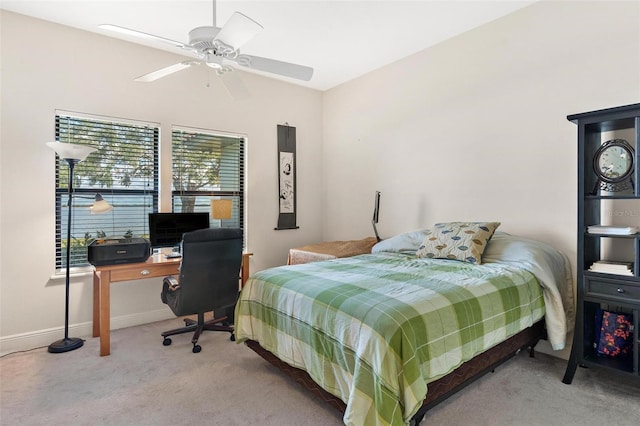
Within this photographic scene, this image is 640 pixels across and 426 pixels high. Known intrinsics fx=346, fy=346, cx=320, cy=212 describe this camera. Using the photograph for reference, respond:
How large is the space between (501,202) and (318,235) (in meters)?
2.58

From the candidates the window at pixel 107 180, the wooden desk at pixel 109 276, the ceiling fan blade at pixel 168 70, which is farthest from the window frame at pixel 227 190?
the ceiling fan blade at pixel 168 70

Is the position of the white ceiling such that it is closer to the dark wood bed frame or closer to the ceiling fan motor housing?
the ceiling fan motor housing

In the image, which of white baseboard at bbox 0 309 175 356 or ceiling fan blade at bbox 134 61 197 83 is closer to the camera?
ceiling fan blade at bbox 134 61 197 83

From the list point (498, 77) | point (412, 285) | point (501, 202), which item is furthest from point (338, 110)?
point (412, 285)

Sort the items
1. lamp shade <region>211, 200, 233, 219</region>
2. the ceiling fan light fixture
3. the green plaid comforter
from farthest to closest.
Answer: lamp shade <region>211, 200, 233, 219</region>
the ceiling fan light fixture
the green plaid comforter

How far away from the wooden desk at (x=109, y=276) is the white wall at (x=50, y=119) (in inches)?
13.0

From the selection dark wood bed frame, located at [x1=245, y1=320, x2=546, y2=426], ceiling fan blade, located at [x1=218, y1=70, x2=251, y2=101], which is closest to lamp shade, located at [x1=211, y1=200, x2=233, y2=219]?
ceiling fan blade, located at [x1=218, y1=70, x2=251, y2=101]

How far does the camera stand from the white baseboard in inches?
115

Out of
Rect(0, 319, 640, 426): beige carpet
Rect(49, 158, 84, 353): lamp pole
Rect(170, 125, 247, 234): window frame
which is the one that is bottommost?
Rect(0, 319, 640, 426): beige carpet

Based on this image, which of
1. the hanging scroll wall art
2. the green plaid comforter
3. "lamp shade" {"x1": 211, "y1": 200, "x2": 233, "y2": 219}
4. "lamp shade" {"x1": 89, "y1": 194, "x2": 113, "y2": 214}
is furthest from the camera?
the hanging scroll wall art

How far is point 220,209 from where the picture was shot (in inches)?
146

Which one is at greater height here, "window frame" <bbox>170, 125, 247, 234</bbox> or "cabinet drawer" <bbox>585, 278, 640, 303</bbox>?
"window frame" <bbox>170, 125, 247, 234</bbox>

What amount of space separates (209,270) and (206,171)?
1.54m

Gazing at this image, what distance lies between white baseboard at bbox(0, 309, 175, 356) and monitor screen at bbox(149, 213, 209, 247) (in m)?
0.81
